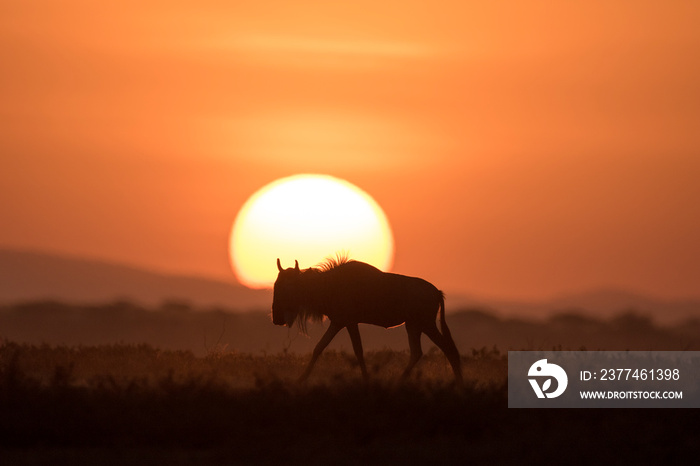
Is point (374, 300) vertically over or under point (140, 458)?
over

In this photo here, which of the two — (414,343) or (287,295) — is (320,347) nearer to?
(287,295)

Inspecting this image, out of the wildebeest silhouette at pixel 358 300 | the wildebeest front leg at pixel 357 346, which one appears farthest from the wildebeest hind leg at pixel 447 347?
the wildebeest front leg at pixel 357 346

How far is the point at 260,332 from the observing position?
91.8 metres

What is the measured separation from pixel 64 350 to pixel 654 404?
12.4 metres

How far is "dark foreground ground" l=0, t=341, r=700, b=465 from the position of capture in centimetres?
1291

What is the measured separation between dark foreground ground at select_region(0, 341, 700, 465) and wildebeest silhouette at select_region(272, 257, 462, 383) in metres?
3.72

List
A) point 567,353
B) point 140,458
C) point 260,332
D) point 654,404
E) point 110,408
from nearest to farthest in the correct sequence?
point 140,458
point 110,408
point 654,404
point 567,353
point 260,332

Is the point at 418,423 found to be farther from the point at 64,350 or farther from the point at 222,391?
the point at 64,350

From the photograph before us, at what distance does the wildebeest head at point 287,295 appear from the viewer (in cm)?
2073

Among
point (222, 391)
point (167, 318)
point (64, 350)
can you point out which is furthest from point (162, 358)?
point (167, 318)

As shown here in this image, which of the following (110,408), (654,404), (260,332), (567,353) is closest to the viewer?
(110,408)

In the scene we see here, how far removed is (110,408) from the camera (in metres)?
14.3

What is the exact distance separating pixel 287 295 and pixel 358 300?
141 centimetres

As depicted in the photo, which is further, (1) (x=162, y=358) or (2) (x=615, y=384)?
(1) (x=162, y=358)
